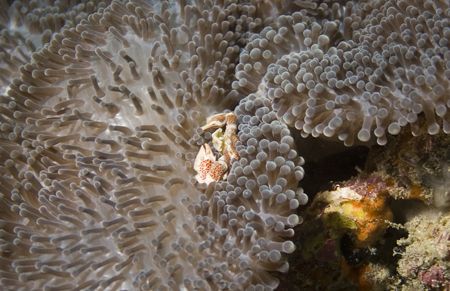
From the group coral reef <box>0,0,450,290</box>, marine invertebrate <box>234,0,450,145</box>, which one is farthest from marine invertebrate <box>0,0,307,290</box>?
marine invertebrate <box>234,0,450,145</box>

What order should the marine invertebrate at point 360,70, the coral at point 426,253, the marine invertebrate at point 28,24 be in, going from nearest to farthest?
the marine invertebrate at point 360,70, the coral at point 426,253, the marine invertebrate at point 28,24

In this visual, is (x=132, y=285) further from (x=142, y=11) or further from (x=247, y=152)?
(x=142, y=11)

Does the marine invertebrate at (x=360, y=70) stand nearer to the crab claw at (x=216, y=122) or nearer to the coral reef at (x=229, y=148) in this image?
the coral reef at (x=229, y=148)

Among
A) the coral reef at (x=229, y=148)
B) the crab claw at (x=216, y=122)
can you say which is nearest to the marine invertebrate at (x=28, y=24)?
the coral reef at (x=229, y=148)

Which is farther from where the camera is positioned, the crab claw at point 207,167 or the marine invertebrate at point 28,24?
the marine invertebrate at point 28,24

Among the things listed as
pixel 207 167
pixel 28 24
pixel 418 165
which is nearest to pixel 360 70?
pixel 418 165

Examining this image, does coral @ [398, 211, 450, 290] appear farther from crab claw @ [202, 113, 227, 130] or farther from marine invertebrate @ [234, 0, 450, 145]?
crab claw @ [202, 113, 227, 130]
